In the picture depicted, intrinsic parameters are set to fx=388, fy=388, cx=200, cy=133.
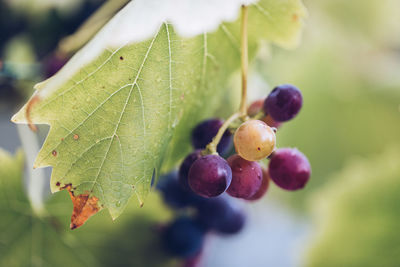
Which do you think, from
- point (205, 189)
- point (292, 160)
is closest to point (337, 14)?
point (292, 160)

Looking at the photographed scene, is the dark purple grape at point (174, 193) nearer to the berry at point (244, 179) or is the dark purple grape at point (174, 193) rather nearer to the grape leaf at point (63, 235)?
the grape leaf at point (63, 235)

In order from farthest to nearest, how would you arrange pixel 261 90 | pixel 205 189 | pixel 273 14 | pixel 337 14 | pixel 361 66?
pixel 361 66 < pixel 337 14 < pixel 261 90 < pixel 273 14 < pixel 205 189

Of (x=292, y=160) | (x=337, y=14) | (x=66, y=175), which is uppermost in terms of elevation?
(x=337, y=14)

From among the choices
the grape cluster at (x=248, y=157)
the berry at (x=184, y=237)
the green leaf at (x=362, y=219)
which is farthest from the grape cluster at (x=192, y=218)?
the green leaf at (x=362, y=219)

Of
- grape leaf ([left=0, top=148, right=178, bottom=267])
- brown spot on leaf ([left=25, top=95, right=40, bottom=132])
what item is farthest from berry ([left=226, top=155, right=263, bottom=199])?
grape leaf ([left=0, top=148, right=178, bottom=267])

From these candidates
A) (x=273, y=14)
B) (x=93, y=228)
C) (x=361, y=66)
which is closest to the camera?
(x=273, y=14)

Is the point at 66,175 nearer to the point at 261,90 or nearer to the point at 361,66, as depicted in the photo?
the point at 261,90

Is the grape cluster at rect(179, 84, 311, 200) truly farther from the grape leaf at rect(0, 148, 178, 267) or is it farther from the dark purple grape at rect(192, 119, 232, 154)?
the grape leaf at rect(0, 148, 178, 267)
